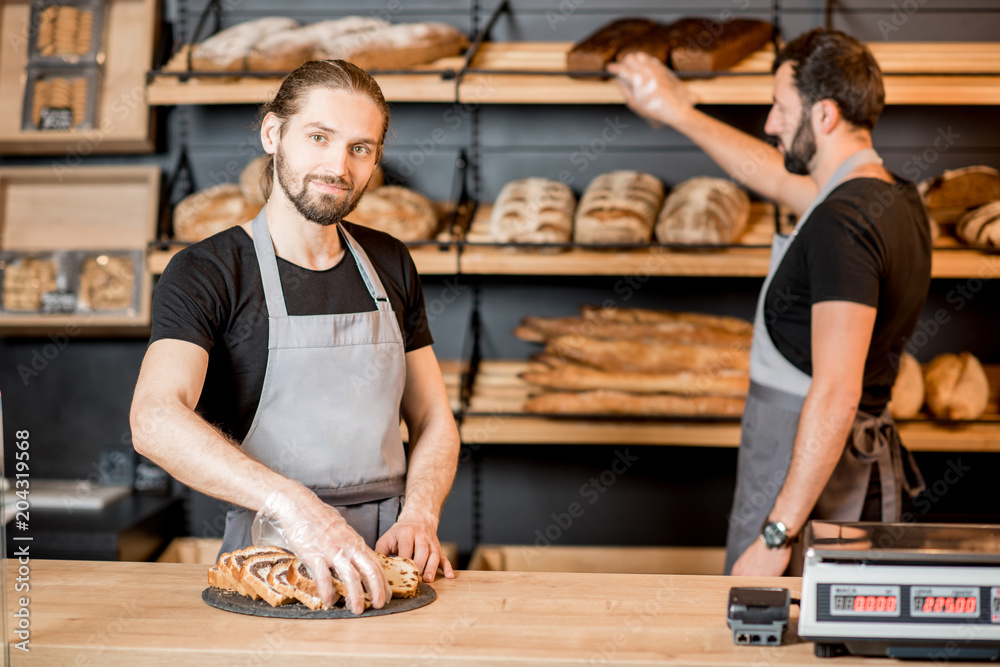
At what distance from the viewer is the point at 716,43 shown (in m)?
2.40

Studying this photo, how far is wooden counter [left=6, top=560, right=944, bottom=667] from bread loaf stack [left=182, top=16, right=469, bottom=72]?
5.12 feet

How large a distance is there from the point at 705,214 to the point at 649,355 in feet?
1.31

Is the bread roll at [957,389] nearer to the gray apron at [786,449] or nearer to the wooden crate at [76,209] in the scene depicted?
the gray apron at [786,449]

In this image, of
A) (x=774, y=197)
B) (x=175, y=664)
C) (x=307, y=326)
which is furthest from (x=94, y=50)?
(x=175, y=664)

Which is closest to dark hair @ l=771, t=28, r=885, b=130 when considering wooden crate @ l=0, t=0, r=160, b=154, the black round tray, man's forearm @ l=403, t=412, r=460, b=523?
man's forearm @ l=403, t=412, r=460, b=523

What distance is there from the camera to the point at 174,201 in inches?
110

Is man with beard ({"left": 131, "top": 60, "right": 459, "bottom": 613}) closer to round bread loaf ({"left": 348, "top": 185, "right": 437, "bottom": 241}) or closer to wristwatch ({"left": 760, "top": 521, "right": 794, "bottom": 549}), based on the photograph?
wristwatch ({"left": 760, "top": 521, "right": 794, "bottom": 549})

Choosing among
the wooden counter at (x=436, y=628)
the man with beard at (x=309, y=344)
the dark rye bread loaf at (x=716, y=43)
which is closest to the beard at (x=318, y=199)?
the man with beard at (x=309, y=344)

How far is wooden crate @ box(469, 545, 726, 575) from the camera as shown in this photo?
2727 millimetres

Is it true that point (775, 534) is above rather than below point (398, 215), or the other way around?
below

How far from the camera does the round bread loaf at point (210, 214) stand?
2.50 metres

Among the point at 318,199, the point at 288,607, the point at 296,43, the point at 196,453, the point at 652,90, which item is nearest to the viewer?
the point at 288,607

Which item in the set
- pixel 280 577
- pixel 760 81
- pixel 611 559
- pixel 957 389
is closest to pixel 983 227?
pixel 957 389

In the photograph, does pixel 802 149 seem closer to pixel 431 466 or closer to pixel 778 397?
pixel 778 397
